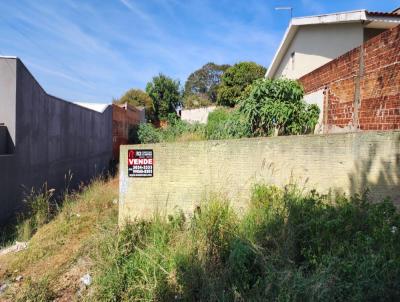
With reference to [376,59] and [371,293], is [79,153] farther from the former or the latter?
[371,293]

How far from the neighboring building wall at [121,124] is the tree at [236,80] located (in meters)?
11.7

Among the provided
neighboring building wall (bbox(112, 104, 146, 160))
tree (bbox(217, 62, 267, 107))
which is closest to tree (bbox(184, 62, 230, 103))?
tree (bbox(217, 62, 267, 107))

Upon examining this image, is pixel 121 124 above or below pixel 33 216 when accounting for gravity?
above

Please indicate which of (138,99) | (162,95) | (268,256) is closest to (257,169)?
(268,256)

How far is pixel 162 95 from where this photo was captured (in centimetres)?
3756

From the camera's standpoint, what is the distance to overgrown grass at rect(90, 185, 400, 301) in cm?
275

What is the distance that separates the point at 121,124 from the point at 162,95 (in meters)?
20.1

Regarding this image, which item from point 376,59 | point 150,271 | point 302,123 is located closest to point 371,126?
point 376,59

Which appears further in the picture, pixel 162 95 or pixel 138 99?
pixel 162 95

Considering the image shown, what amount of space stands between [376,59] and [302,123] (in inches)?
72.1

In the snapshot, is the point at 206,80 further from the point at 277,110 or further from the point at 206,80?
the point at 277,110

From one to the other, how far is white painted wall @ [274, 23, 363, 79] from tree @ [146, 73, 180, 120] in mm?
24097

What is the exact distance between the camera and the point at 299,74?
13.4 meters

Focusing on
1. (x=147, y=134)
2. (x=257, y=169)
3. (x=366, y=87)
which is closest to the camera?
(x=257, y=169)
